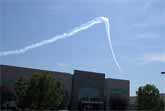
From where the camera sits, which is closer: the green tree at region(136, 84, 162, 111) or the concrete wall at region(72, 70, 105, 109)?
the green tree at region(136, 84, 162, 111)

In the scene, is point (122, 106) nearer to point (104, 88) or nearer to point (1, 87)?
point (104, 88)

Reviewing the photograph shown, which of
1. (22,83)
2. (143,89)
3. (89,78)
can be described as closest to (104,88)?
(89,78)

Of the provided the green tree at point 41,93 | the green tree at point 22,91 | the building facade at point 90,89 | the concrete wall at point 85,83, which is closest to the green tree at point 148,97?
the building facade at point 90,89

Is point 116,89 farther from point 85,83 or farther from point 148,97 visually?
point 148,97

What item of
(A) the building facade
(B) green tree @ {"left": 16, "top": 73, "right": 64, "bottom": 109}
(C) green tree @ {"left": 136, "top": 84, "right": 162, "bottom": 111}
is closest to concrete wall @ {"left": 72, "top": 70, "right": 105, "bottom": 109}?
(A) the building facade

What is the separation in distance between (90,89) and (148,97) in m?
19.3

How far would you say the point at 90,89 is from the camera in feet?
388

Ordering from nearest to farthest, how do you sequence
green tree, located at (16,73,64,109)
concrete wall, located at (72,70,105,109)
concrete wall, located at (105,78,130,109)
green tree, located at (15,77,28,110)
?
green tree, located at (16,73,64,109) < green tree, located at (15,77,28,110) < concrete wall, located at (72,70,105,109) < concrete wall, located at (105,78,130,109)

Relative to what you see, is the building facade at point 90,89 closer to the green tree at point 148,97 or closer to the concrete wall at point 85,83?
the concrete wall at point 85,83

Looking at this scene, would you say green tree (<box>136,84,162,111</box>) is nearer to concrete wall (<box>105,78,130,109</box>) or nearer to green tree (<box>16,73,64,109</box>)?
concrete wall (<box>105,78,130,109</box>)

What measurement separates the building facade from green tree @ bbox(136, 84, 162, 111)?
48.2 ft

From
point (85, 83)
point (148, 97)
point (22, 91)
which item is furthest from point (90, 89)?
point (22, 91)

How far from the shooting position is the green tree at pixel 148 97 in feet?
335

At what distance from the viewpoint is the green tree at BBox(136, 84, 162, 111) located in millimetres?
102238
